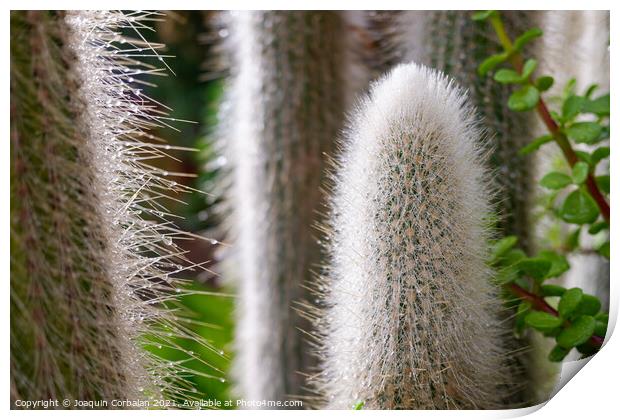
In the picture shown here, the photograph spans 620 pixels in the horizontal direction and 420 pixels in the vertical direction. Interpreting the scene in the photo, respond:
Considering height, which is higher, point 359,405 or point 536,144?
point 536,144

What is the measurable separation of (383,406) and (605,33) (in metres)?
0.77

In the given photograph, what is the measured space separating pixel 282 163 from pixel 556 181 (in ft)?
1.59

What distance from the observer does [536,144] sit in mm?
1098

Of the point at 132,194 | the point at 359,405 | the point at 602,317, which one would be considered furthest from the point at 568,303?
the point at 132,194

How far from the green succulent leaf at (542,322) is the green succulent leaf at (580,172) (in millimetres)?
210

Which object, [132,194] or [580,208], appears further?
[580,208]

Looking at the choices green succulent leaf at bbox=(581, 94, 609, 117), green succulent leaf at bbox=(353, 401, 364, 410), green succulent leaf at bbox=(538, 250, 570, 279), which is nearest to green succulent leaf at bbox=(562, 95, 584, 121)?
green succulent leaf at bbox=(581, 94, 609, 117)

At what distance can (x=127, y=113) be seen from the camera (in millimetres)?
937

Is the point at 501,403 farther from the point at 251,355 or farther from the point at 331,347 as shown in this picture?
the point at 251,355

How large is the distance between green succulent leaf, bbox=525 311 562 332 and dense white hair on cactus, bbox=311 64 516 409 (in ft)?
0.16

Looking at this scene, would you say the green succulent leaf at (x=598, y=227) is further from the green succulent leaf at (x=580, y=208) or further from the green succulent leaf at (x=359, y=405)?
the green succulent leaf at (x=359, y=405)

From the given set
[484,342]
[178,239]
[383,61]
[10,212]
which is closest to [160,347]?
[178,239]

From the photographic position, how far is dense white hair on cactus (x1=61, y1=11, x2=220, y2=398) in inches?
33.8

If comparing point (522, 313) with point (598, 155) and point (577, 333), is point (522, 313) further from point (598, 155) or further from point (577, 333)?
point (598, 155)
